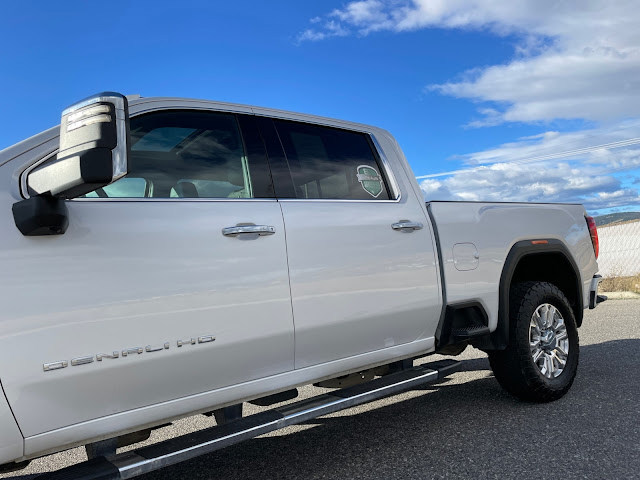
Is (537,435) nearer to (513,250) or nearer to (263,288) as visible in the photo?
(513,250)

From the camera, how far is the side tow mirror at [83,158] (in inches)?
81.5

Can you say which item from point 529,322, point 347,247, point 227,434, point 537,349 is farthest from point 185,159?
point 537,349

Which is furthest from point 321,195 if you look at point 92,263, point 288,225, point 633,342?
point 633,342

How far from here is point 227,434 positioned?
9.34 feet

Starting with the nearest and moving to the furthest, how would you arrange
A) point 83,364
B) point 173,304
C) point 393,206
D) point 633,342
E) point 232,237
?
1. point 83,364
2. point 173,304
3. point 232,237
4. point 393,206
5. point 633,342

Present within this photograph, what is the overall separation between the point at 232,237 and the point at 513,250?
247 cm

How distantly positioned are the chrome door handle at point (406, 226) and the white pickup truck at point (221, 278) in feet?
0.05

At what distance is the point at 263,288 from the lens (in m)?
2.97

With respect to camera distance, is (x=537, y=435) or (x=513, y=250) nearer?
(x=537, y=435)

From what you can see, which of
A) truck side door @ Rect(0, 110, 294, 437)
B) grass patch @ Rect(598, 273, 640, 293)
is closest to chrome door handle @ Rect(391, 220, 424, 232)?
truck side door @ Rect(0, 110, 294, 437)

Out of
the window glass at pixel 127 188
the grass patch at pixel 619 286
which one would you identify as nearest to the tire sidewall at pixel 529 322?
the window glass at pixel 127 188

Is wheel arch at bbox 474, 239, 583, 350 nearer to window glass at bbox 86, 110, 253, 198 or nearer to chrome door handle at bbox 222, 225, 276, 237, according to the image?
chrome door handle at bbox 222, 225, 276, 237

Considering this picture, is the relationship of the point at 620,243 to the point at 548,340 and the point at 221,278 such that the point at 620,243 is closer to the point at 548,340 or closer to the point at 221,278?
the point at 548,340

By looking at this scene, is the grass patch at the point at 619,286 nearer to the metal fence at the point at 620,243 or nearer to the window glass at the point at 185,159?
the window glass at the point at 185,159
